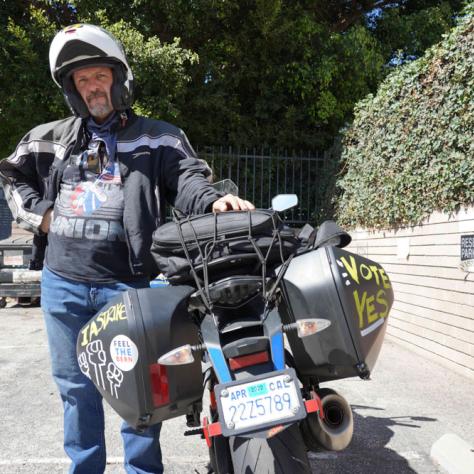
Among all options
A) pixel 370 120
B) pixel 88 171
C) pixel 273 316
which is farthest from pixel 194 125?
pixel 273 316

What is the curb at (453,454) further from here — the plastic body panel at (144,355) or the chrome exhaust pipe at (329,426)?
the plastic body panel at (144,355)

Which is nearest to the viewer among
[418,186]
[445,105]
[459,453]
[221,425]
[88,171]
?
[221,425]

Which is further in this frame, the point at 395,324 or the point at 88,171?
the point at 395,324

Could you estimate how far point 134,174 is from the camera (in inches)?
80.0

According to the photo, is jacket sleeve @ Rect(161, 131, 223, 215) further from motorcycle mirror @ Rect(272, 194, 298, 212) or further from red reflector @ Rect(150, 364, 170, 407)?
red reflector @ Rect(150, 364, 170, 407)

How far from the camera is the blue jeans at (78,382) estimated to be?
2.01 metres

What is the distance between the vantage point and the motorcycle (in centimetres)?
136

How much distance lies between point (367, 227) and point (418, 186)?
5.55 ft

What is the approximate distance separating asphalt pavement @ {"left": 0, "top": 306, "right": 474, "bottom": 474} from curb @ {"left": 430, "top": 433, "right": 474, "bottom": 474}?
0.05 metres

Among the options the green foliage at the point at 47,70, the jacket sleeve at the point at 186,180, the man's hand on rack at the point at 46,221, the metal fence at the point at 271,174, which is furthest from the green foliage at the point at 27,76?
the jacket sleeve at the point at 186,180

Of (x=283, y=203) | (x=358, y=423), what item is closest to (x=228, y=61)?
(x=358, y=423)

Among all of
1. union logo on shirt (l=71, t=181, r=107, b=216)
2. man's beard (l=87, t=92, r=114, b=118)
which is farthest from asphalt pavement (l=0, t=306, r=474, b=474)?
man's beard (l=87, t=92, r=114, b=118)

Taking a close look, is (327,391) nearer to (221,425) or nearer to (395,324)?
(221,425)

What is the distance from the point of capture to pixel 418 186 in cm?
502
